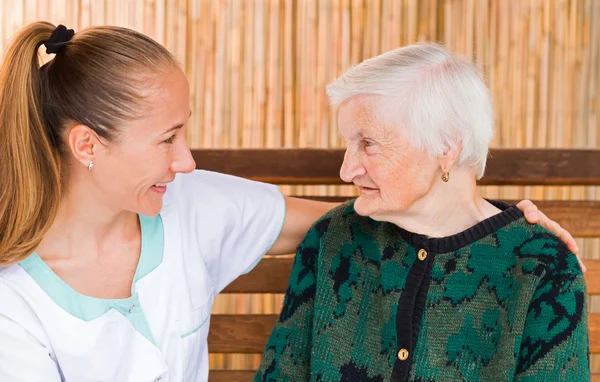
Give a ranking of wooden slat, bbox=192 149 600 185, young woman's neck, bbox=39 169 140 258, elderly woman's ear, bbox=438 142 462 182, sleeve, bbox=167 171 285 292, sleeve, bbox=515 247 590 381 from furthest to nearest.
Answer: wooden slat, bbox=192 149 600 185 → sleeve, bbox=167 171 285 292 → young woman's neck, bbox=39 169 140 258 → elderly woman's ear, bbox=438 142 462 182 → sleeve, bbox=515 247 590 381

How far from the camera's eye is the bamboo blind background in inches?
135

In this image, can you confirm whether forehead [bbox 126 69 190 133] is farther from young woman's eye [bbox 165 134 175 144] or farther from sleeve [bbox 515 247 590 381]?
sleeve [bbox 515 247 590 381]

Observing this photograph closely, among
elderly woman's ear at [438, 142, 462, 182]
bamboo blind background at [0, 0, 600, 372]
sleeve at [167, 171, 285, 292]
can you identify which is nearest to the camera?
elderly woman's ear at [438, 142, 462, 182]

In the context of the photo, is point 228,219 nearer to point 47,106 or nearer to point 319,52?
point 47,106

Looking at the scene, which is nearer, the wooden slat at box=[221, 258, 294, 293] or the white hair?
the white hair

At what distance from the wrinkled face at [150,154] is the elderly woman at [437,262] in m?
0.34

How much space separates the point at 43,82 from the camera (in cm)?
173

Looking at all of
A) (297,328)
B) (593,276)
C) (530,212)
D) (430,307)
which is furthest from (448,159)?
(593,276)

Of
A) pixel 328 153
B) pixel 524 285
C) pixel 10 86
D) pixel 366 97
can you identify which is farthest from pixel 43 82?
pixel 524 285

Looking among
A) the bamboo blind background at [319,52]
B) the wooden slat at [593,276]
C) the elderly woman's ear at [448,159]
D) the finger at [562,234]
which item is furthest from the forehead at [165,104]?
the bamboo blind background at [319,52]

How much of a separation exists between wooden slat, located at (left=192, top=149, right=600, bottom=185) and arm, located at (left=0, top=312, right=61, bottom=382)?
82cm

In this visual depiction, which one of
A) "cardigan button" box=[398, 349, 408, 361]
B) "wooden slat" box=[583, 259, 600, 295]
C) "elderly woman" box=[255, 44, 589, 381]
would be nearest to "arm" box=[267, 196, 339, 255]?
"elderly woman" box=[255, 44, 589, 381]

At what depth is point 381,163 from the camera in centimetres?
166

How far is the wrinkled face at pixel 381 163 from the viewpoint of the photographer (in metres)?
1.65
